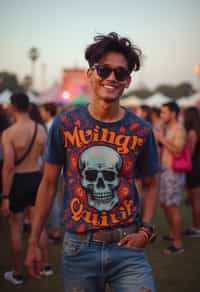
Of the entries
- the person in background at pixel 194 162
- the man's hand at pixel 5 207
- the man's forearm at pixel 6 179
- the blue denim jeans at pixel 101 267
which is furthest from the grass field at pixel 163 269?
the blue denim jeans at pixel 101 267

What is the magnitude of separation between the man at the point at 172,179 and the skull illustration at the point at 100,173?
145 inches

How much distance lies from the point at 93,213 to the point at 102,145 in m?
0.38

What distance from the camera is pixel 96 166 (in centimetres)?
241

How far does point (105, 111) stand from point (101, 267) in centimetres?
85

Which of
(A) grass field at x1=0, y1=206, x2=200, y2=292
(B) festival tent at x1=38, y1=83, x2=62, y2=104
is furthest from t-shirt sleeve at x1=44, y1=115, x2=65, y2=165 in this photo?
(B) festival tent at x1=38, y1=83, x2=62, y2=104

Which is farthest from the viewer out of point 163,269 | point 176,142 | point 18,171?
point 176,142

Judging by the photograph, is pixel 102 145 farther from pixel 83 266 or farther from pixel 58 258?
pixel 58 258

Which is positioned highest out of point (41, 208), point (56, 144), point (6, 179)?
point (56, 144)

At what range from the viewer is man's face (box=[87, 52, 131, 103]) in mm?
2455

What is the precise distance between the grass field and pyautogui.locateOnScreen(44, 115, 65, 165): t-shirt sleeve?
2.71 meters

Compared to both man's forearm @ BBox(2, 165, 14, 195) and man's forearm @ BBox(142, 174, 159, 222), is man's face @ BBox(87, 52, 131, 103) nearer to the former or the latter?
man's forearm @ BBox(142, 174, 159, 222)

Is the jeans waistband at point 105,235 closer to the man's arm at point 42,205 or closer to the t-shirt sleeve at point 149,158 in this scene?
the man's arm at point 42,205

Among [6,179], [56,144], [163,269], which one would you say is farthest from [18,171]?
[56,144]

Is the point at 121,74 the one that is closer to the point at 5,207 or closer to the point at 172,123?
the point at 5,207
